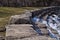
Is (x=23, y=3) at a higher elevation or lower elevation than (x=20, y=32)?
lower

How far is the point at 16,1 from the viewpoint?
1215cm

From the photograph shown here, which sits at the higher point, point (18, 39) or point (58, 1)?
point (18, 39)

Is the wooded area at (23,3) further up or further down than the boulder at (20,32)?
further down

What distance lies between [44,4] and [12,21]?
28.4ft

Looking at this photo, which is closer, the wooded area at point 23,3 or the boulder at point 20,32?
the boulder at point 20,32

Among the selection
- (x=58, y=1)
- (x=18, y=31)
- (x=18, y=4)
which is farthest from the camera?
(x=58, y=1)

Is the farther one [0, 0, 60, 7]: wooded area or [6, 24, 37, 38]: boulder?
[0, 0, 60, 7]: wooded area

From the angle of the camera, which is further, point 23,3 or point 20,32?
point 23,3

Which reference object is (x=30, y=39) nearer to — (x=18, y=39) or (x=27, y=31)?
(x=18, y=39)

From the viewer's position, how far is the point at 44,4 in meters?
12.5

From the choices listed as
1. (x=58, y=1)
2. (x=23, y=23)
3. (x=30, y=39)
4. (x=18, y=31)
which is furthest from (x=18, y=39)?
(x=58, y=1)

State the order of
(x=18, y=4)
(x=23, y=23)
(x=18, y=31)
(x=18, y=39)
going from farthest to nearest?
(x=18, y=4) → (x=23, y=23) → (x=18, y=31) → (x=18, y=39)

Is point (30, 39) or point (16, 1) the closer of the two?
point (30, 39)

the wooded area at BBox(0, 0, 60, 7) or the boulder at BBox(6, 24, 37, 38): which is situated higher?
the boulder at BBox(6, 24, 37, 38)
